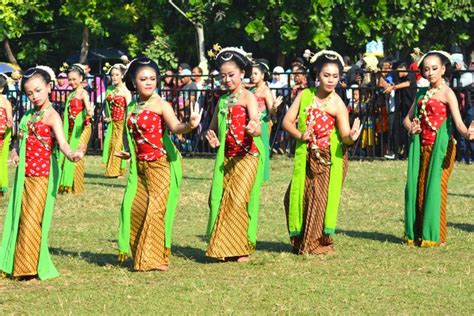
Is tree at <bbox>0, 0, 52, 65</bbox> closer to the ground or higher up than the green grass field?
higher up

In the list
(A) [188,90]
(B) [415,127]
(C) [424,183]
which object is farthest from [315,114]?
(A) [188,90]

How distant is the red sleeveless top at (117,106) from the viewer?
18.3 metres

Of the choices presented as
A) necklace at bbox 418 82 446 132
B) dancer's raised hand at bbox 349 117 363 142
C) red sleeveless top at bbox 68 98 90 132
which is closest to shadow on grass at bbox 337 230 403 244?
necklace at bbox 418 82 446 132

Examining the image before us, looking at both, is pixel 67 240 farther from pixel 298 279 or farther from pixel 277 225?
pixel 298 279

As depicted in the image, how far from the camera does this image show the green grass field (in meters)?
8.88

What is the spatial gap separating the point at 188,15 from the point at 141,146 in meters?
19.1

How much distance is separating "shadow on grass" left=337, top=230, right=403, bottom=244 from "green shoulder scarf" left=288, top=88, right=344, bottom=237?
1114mm

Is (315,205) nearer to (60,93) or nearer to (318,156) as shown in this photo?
(318,156)

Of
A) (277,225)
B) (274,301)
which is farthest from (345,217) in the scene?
(274,301)

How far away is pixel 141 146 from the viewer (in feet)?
34.7

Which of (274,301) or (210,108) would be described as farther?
(210,108)

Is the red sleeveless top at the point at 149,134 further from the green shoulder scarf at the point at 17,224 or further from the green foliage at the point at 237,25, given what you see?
the green foliage at the point at 237,25

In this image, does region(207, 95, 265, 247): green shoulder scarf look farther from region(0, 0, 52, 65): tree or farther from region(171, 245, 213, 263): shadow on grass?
region(0, 0, 52, 65): tree

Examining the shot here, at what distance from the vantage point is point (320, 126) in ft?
36.6
